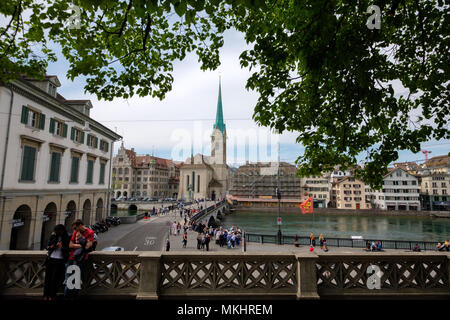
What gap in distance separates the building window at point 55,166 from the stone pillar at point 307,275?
2148 cm

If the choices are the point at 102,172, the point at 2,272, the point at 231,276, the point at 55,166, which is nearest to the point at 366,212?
the point at 102,172

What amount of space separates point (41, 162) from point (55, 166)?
1.81 metres

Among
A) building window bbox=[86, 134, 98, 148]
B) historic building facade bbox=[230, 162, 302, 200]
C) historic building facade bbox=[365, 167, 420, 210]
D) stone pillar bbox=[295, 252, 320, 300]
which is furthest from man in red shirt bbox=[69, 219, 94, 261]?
historic building facade bbox=[230, 162, 302, 200]

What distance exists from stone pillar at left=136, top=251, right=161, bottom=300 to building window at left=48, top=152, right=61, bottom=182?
1977 centimetres

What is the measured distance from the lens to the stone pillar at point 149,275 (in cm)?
414

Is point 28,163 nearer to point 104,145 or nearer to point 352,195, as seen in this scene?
point 104,145

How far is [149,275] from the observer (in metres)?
4.17

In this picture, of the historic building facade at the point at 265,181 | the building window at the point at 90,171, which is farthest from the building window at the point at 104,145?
the historic building facade at the point at 265,181

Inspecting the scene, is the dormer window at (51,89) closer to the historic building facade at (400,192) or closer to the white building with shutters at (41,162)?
the white building with shutters at (41,162)

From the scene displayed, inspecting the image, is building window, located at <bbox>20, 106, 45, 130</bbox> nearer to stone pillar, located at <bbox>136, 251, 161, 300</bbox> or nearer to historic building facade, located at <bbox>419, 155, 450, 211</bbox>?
stone pillar, located at <bbox>136, 251, 161, 300</bbox>

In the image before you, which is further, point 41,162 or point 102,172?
point 102,172

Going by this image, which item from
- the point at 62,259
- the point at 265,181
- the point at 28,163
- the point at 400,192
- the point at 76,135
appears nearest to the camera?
the point at 62,259

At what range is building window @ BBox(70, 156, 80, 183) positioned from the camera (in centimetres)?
2286
